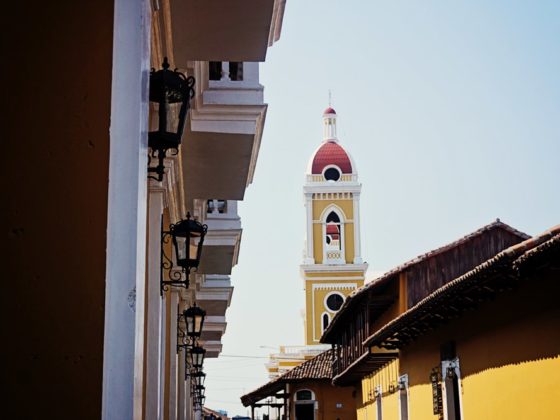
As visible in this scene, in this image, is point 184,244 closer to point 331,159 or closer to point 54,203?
point 54,203

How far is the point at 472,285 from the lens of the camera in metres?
12.0

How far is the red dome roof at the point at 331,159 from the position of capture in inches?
2386

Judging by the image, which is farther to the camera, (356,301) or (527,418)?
(356,301)

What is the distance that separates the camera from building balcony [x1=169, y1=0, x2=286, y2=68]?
705 centimetres

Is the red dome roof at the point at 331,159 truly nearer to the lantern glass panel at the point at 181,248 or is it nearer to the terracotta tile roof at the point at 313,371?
the terracotta tile roof at the point at 313,371

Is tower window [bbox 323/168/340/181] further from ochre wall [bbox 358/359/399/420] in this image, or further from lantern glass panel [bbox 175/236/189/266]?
lantern glass panel [bbox 175/236/189/266]

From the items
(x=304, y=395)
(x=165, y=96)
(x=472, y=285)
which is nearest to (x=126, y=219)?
(x=165, y=96)

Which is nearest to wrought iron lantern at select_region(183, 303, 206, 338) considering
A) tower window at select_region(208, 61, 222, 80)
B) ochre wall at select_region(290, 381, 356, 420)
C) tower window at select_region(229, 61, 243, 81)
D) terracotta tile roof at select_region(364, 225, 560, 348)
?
terracotta tile roof at select_region(364, 225, 560, 348)

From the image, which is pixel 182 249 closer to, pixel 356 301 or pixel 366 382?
pixel 356 301

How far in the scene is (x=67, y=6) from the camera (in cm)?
244

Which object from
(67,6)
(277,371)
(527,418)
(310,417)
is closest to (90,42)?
(67,6)

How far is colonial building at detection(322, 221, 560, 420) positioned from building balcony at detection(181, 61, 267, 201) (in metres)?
2.88

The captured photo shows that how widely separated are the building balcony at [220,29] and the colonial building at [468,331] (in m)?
3.05

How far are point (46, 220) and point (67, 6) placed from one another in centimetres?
53
